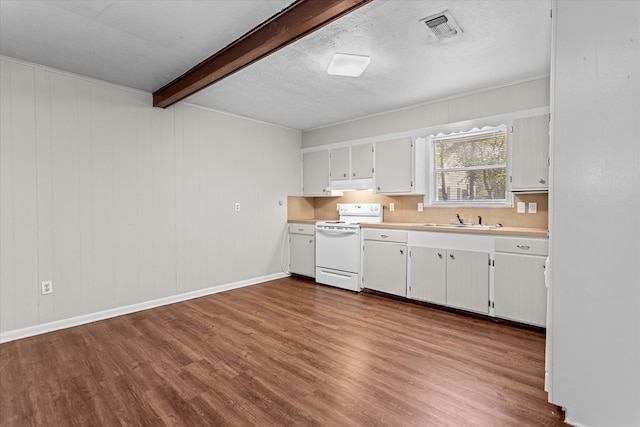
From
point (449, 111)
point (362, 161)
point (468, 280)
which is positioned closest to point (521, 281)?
point (468, 280)

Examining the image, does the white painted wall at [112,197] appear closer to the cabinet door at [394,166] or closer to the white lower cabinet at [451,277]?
the cabinet door at [394,166]

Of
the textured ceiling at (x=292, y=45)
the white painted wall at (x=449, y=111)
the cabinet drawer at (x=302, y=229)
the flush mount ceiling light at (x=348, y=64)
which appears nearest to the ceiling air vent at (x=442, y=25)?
the textured ceiling at (x=292, y=45)

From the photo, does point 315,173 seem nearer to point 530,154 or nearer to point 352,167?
point 352,167

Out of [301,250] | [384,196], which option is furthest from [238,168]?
[384,196]

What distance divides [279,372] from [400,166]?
292 centimetres

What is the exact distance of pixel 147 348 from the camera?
258 centimetres

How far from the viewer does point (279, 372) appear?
7.22 ft

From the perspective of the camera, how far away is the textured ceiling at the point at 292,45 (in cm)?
206

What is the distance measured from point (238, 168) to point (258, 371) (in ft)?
9.85

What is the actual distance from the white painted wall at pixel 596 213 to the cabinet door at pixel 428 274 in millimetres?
1749

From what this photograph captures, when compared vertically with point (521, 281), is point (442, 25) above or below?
above

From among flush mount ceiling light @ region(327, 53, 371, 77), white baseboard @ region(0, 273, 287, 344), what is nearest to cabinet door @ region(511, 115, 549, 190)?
flush mount ceiling light @ region(327, 53, 371, 77)

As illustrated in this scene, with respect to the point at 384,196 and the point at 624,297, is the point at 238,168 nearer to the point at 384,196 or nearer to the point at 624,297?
the point at 384,196

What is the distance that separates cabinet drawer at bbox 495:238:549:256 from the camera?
9.42 feet
